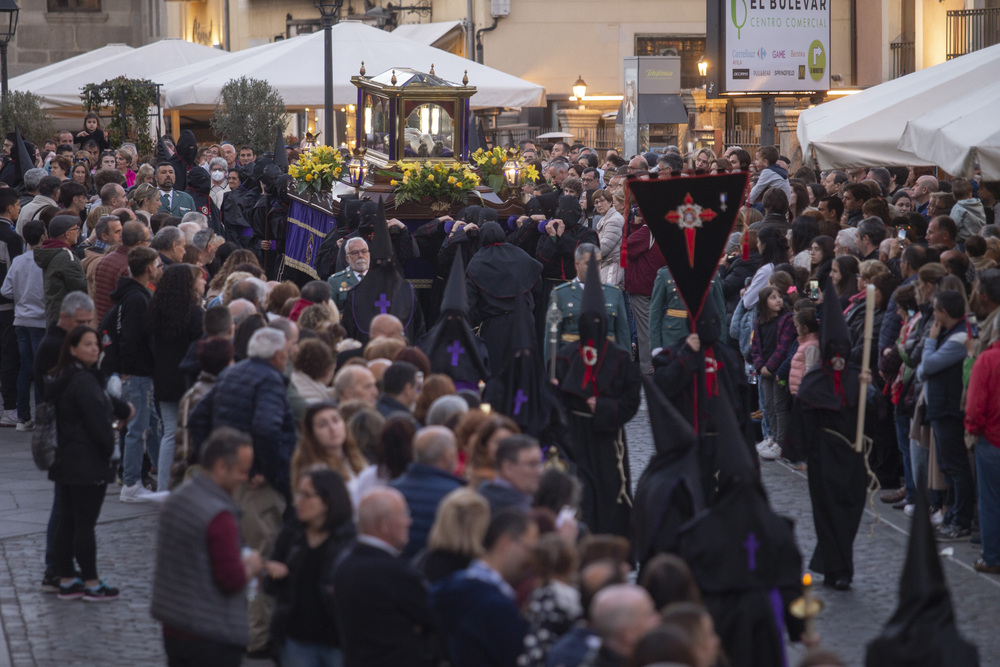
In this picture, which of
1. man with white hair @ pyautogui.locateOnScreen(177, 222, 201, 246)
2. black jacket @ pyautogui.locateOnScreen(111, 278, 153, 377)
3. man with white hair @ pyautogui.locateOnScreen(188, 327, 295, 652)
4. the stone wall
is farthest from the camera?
the stone wall

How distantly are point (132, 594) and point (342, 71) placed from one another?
519 inches

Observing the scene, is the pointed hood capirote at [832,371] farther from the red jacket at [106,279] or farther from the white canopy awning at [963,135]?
the red jacket at [106,279]

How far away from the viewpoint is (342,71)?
20.5 metres

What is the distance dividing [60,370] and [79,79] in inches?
734

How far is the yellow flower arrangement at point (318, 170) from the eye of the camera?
14.4 metres

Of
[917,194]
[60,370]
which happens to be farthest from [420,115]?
[60,370]

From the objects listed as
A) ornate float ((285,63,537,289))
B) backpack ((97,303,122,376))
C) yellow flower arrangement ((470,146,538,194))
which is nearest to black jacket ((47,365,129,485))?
backpack ((97,303,122,376))

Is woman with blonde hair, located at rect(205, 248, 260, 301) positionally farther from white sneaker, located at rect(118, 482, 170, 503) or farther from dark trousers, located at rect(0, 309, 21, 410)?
dark trousers, located at rect(0, 309, 21, 410)

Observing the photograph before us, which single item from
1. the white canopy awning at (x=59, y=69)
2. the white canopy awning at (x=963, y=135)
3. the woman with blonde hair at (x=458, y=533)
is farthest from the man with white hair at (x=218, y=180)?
the woman with blonde hair at (x=458, y=533)

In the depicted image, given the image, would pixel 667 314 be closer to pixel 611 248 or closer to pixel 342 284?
pixel 342 284

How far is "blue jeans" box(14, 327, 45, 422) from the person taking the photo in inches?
507

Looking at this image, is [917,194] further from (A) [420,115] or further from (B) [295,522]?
(B) [295,522]

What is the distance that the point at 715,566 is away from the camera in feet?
19.0

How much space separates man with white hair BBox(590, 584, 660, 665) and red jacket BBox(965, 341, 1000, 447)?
175 inches
